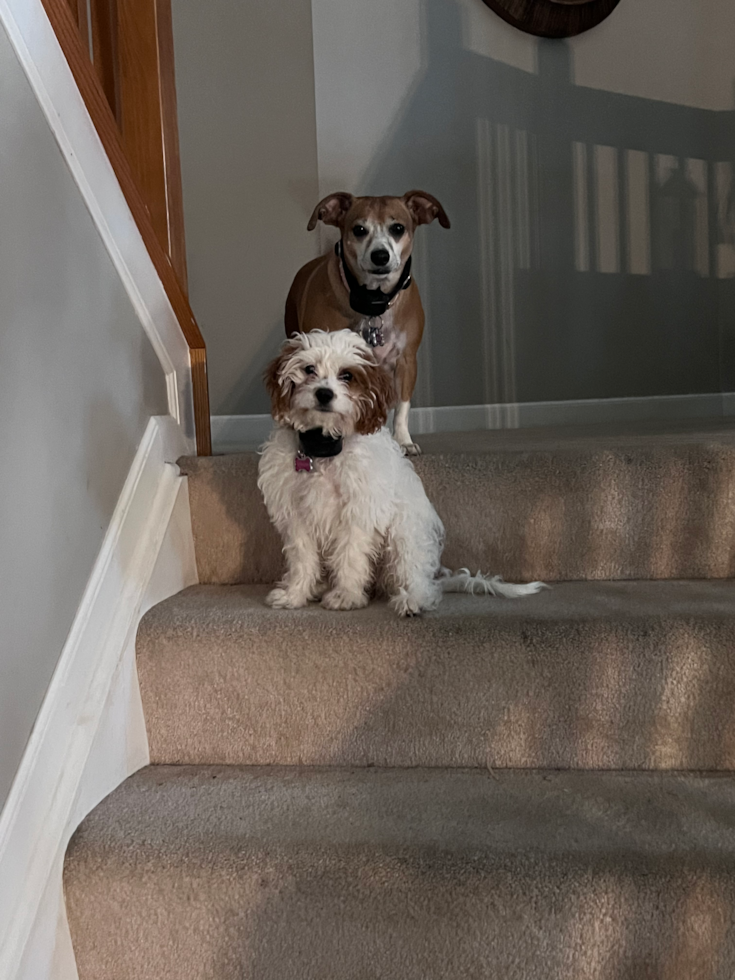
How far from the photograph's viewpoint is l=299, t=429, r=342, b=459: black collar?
1.67 m

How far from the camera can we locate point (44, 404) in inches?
52.2

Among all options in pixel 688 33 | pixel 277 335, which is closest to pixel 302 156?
pixel 277 335

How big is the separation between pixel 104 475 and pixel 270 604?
1.33ft

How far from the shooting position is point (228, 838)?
123 centimetres

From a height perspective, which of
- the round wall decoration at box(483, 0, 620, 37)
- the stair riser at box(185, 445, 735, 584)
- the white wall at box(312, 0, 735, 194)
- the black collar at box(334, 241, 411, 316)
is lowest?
the stair riser at box(185, 445, 735, 584)

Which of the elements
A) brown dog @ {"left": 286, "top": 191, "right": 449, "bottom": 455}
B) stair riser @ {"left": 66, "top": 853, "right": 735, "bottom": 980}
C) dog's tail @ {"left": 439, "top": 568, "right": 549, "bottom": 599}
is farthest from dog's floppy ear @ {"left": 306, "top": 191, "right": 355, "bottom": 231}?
stair riser @ {"left": 66, "top": 853, "right": 735, "bottom": 980}

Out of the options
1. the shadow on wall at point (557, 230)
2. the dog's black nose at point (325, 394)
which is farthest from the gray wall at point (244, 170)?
the dog's black nose at point (325, 394)

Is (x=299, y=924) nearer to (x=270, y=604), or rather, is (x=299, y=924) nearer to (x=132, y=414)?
(x=270, y=604)

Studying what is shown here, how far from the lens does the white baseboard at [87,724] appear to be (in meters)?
1.14

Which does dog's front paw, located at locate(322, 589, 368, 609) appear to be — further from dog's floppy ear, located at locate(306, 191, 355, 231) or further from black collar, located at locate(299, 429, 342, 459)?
dog's floppy ear, located at locate(306, 191, 355, 231)

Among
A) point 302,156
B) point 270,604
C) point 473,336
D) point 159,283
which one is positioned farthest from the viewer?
point 473,336

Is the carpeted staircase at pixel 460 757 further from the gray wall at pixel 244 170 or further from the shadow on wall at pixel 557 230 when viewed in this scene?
the shadow on wall at pixel 557 230

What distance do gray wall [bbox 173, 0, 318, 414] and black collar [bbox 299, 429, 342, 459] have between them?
1.73 m

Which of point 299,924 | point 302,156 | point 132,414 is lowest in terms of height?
point 299,924
